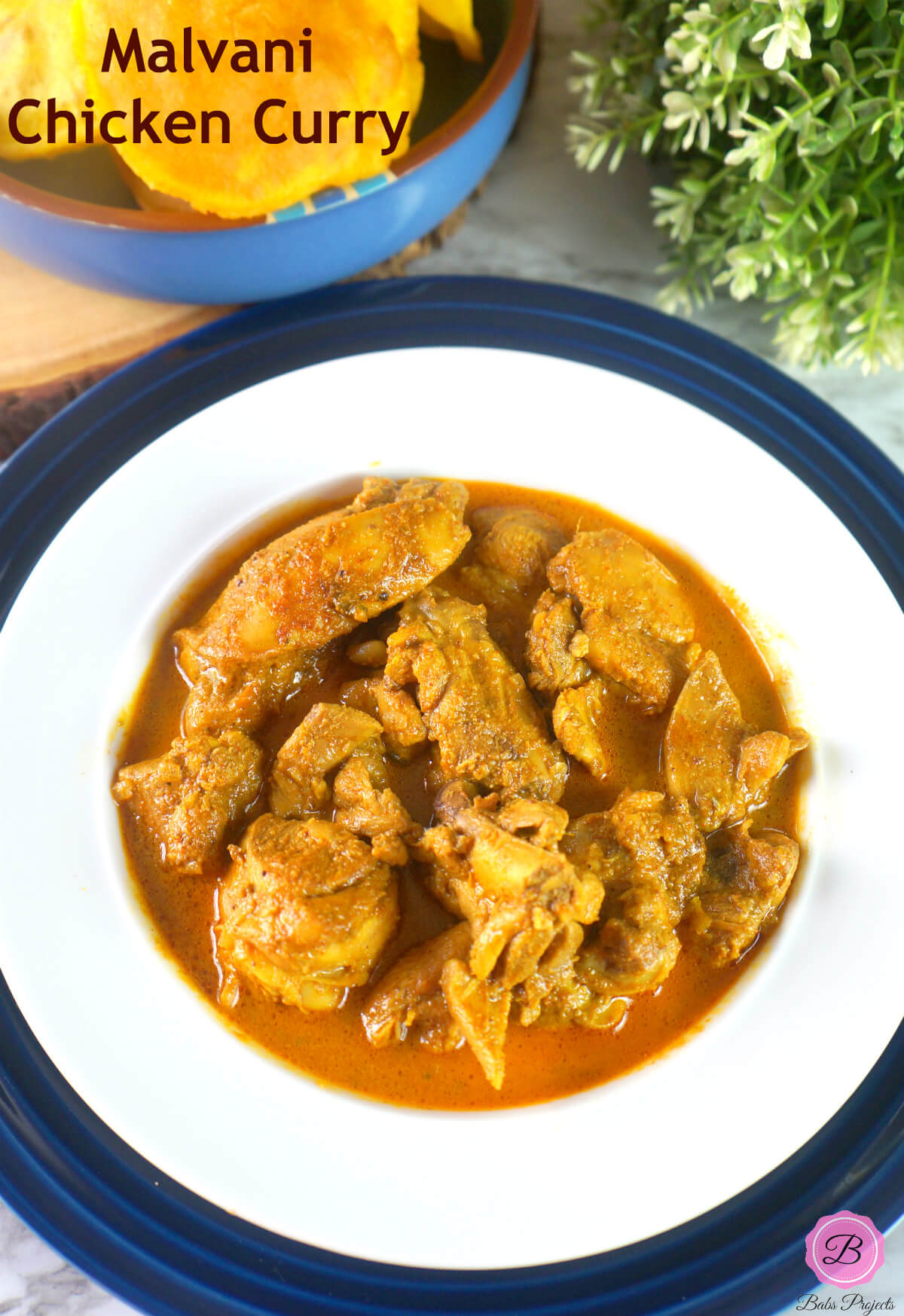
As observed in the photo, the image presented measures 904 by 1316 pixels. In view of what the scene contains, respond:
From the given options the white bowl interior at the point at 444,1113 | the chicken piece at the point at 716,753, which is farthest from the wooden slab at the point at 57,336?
the chicken piece at the point at 716,753

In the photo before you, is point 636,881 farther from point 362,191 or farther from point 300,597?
point 362,191

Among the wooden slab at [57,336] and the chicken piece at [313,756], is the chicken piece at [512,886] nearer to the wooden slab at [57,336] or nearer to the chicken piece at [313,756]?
the chicken piece at [313,756]

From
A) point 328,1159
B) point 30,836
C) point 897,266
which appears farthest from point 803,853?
point 30,836

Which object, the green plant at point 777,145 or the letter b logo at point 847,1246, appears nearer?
the letter b logo at point 847,1246

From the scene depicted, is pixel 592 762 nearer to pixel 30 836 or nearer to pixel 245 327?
pixel 30 836

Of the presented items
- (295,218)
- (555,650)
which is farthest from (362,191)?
(555,650)
